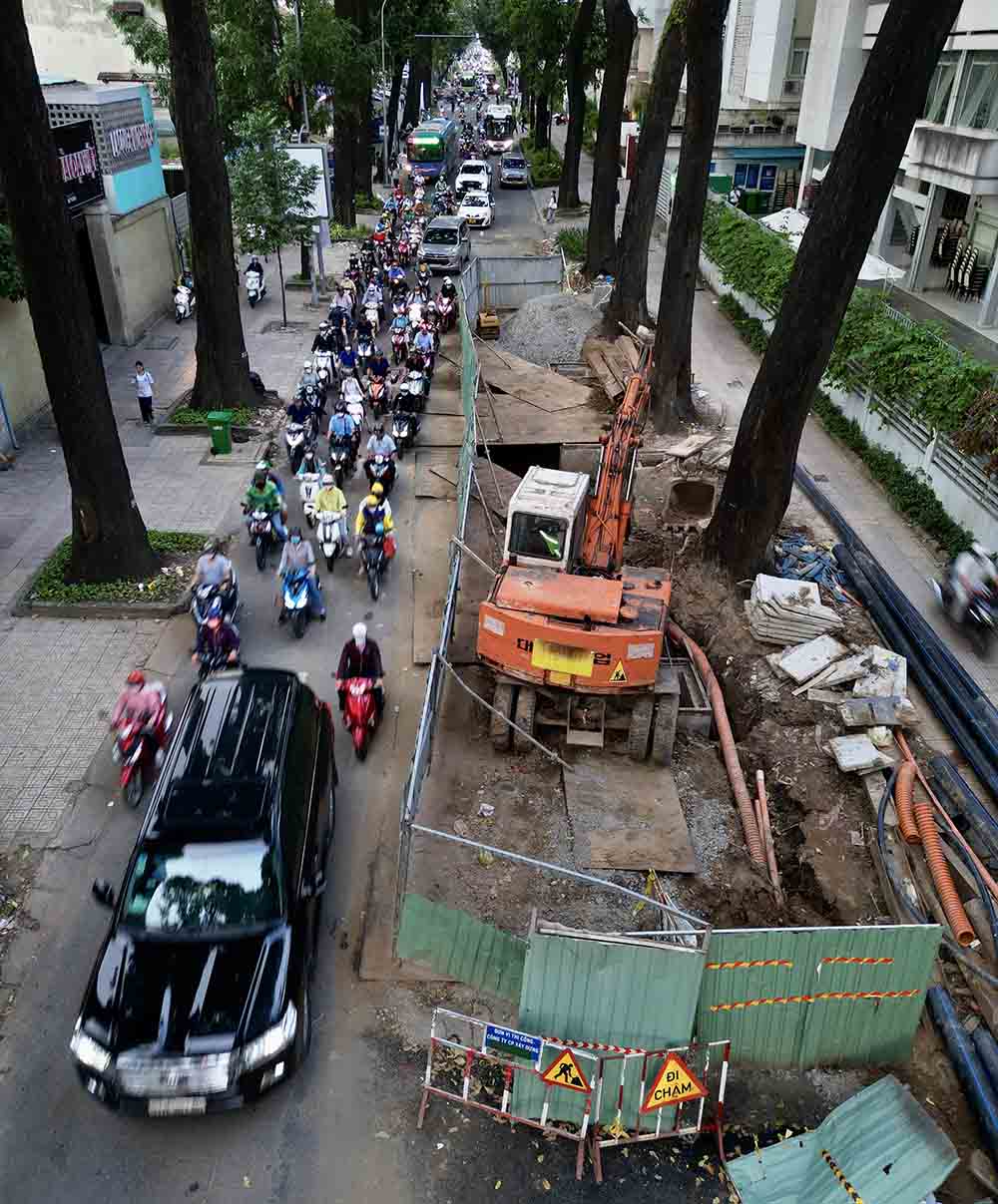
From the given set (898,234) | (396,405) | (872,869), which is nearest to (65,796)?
(872,869)

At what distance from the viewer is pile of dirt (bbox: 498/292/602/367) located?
77.5 ft

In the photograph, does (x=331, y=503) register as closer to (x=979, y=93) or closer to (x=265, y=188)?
(x=265, y=188)

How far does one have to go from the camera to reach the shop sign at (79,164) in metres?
20.2

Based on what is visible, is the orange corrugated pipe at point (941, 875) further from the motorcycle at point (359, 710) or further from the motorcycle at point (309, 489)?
the motorcycle at point (309, 489)

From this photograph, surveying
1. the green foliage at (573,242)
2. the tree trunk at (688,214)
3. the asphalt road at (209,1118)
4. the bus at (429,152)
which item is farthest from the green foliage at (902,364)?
the bus at (429,152)

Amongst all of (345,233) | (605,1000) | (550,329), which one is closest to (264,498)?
(605,1000)

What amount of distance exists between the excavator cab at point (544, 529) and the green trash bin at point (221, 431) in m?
8.59

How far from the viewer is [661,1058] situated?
6613 mm

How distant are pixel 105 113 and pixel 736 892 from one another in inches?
901

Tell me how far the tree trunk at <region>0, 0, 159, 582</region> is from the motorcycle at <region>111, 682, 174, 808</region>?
429 centimetres

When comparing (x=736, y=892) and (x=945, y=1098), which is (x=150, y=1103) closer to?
(x=736, y=892)

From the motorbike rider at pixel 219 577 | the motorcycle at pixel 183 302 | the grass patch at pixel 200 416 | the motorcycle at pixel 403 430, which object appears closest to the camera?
the motorbike rider at pixel 219 577

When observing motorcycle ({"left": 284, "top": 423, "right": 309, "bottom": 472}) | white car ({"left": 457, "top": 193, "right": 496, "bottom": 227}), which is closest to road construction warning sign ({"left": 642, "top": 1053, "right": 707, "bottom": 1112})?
motorcycle ({"left": 284, "top": 423, "right": 309, "bottom": 472})

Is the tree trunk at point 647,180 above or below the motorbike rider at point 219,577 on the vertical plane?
above
